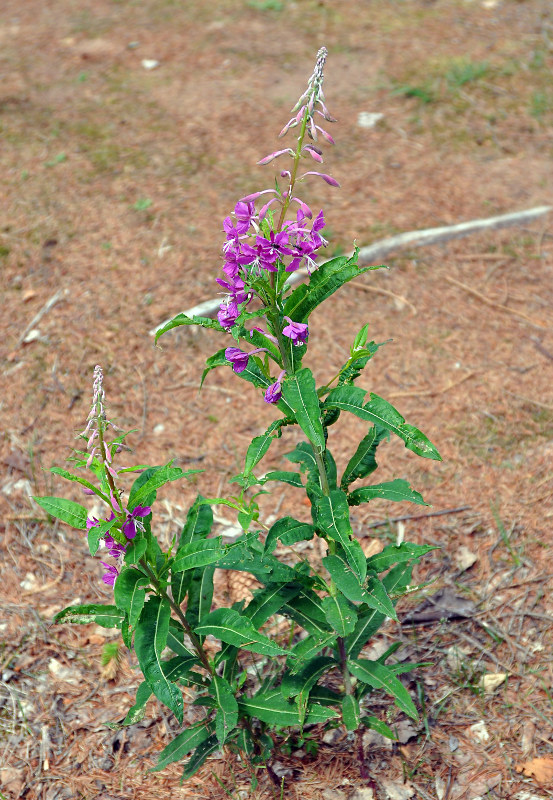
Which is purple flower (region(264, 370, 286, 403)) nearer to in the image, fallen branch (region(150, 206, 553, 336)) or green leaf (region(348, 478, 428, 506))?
green leaf (region(348, 478, 428, 506))

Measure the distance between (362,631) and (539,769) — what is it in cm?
94

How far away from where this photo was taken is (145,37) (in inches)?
332

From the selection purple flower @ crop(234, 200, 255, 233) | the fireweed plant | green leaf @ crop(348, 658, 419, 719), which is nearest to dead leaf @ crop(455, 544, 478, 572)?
the fireweed plant

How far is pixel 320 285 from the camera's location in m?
2.33

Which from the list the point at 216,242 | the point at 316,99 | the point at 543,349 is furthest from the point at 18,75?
the point at 316,99

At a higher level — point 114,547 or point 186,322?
point 186,322

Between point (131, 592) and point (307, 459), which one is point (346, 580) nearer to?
point (307, 459)

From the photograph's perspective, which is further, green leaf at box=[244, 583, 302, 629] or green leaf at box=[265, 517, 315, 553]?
green leaf at box=[244, 583, 302, 629]

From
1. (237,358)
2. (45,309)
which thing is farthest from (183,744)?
(45,309)

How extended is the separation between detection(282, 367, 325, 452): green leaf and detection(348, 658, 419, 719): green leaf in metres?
0.99

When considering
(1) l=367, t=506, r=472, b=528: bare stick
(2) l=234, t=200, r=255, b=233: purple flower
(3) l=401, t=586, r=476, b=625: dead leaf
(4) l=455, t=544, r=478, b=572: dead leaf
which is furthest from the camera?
(1) l=367, t=506, r=472, b=528: bare stick

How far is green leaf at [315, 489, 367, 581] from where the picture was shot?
2.42 m

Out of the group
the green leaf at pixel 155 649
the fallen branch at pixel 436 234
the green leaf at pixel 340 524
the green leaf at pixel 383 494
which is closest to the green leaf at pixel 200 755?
the green leaf at pixel 155 649

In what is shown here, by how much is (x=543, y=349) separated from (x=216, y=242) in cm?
259
